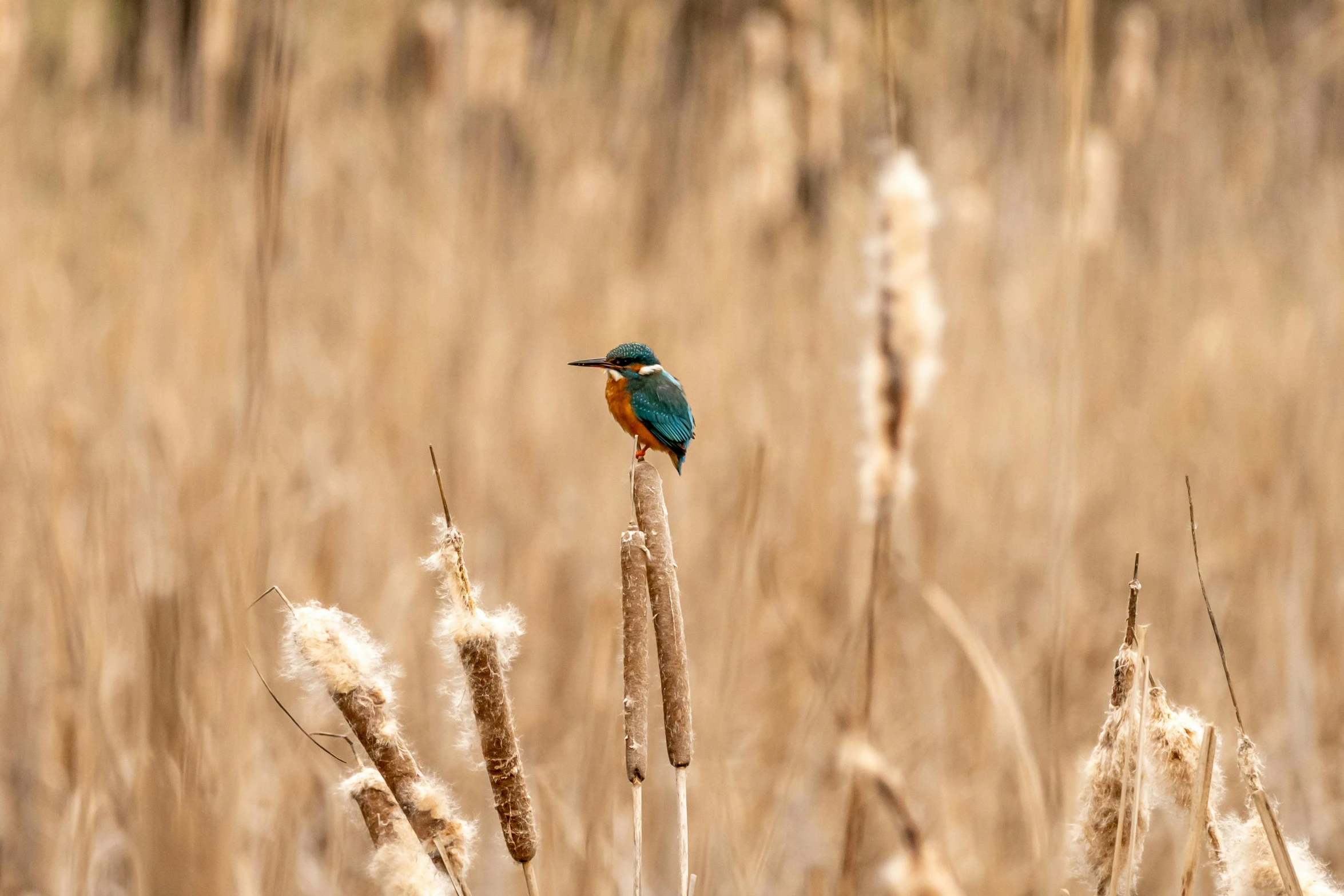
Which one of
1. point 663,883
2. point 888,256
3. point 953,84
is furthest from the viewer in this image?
point 953,84

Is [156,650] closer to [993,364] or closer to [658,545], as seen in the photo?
[658,545]

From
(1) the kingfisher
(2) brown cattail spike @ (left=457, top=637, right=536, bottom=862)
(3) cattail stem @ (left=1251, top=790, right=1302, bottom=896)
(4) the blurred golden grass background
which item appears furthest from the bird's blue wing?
(4) the blurred golden grass background

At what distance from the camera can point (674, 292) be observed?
1971 millimetres

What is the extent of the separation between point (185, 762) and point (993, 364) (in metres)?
1.87

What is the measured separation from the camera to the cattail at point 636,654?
0.36 m

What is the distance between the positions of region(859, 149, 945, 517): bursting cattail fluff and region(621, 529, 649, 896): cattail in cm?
16

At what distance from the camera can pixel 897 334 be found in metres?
0.49

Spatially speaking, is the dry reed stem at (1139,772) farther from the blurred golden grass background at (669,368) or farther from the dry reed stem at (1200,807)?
the blurred golden grass background at (669,368)

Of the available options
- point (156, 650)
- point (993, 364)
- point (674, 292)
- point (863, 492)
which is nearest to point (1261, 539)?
point (993, 364)

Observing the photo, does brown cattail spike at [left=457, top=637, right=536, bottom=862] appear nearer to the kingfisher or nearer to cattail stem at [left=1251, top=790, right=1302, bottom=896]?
the kingfisher

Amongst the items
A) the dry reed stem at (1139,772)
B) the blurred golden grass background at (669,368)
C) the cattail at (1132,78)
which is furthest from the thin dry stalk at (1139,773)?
the cattail at (1132,78)

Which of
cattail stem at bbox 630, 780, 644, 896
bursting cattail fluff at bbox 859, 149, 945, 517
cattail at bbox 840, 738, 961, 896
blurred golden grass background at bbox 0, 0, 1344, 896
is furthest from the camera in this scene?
blurred golden grass background at bbox 0, 0, 1344, 896

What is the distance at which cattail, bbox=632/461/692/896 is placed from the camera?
0.36m

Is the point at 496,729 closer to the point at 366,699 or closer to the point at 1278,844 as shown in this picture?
the point at 366,699
